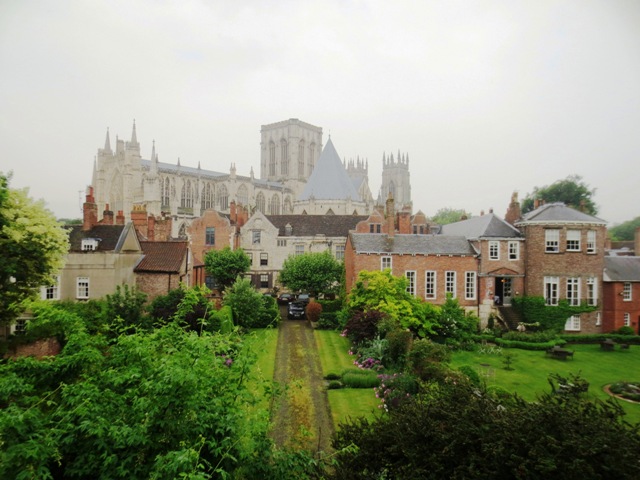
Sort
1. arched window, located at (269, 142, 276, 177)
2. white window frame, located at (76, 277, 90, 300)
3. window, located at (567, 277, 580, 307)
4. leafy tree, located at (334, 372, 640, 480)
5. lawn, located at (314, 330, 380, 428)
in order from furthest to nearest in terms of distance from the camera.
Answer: arched window, located at (269, 142, 276, 177) → window, located at (567, 277, 580, 307) → white window frame, located at (76, 277, 90, 300) → lawn, located at (314, 330, 380, 428) → leafy tree, located at (334, 372, 640, 480)

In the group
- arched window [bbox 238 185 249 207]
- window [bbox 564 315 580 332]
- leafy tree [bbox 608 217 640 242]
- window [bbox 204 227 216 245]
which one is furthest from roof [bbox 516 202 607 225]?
leafy tree [bbox 608 217 640 242]

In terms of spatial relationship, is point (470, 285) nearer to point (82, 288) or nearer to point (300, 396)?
point (300, 396)

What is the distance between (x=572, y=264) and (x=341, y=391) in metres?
25.1

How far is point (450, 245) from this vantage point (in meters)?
36.9

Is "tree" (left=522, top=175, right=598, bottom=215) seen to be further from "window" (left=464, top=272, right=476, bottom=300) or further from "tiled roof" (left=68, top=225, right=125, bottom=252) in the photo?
"tiled roof" (left=68, top=225, right=125, bottom=252)

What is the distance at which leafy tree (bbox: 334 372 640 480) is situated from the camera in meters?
6.92

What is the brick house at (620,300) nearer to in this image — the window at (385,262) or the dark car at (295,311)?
the window at (385,262)

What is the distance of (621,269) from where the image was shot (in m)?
36.8

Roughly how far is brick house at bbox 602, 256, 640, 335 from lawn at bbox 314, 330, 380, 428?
22.5 metres

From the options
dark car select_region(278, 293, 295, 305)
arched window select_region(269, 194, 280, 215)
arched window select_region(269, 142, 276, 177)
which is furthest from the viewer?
arched window select_region(269, 142, 276, 177)

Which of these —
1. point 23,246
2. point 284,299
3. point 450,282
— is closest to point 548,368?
point 450,282

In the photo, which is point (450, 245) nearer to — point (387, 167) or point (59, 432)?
point (59, 432)

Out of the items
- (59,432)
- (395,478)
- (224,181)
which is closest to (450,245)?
(395,478)

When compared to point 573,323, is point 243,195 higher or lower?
higher
